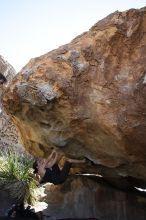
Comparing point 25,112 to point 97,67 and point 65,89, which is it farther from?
point 97,67

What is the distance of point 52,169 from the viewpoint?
24.6 feet

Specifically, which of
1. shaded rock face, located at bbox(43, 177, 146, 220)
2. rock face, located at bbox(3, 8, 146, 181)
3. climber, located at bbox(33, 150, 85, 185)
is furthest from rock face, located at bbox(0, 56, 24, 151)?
rock face, located at bbox(3, 8, 146, 181)

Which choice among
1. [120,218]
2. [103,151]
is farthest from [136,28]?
[120,218]

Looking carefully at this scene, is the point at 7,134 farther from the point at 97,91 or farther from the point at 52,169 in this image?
the point at 97,91

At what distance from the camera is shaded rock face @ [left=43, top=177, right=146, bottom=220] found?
25.8 ft

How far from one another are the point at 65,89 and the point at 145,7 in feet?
5.98

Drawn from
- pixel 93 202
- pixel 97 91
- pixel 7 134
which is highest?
pixel 7 134

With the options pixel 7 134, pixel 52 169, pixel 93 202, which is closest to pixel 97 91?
pixel 52 169

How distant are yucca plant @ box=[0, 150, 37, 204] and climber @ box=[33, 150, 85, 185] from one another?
2.38m

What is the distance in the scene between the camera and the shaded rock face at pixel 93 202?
7.86 meters

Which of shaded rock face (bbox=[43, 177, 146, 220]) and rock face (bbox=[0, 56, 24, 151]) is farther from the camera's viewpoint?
rock face (bbox=[0, 56, 24, 151])

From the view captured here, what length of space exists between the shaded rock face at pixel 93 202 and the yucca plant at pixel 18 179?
183 cm

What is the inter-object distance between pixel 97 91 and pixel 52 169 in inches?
82.7

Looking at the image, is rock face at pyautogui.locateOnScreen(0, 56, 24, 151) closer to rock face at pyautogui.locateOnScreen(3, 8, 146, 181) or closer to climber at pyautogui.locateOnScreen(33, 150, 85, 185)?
climber at pyautogui.locateOnScreen(33, 150, 85, 185)
